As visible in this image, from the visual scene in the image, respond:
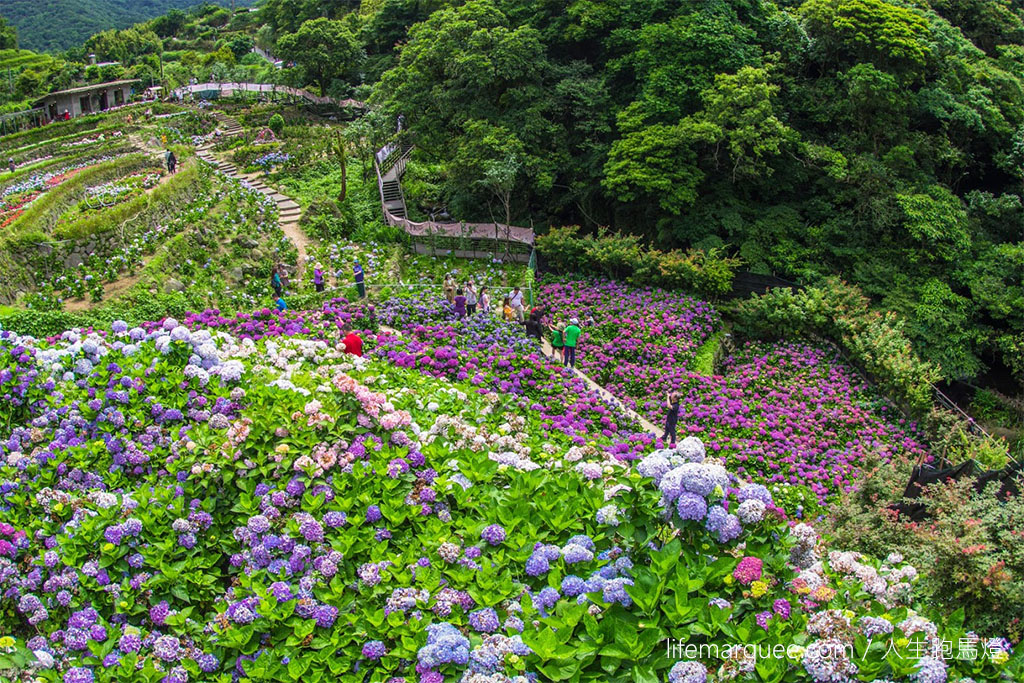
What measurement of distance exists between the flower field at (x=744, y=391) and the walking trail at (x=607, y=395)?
173 mm

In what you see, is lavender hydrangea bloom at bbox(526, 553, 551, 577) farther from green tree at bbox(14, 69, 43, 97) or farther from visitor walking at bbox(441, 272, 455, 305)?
green tree at bbox(14, 69, 43, 97)

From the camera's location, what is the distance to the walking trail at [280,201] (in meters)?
18.1

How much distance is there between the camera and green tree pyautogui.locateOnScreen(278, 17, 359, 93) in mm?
33375

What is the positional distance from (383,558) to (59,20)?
113 meters

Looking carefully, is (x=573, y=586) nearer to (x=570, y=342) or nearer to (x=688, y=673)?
(x=688, y=673)

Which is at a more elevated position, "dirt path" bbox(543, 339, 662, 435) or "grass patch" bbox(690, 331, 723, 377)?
"dirt path" bbox(543, 339, 662, 435)

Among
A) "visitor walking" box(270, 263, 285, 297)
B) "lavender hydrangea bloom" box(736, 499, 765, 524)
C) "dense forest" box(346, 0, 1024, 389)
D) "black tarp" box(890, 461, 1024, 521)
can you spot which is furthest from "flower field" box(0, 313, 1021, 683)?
"dense forest" box(346, 0, 1024, 389)

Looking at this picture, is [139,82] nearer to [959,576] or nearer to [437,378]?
[437,378]

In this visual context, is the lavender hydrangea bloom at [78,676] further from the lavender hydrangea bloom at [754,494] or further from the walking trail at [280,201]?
the walking trail at [280,201]

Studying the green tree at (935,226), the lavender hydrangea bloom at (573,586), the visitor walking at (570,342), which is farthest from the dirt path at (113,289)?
the green tree at (935,226)

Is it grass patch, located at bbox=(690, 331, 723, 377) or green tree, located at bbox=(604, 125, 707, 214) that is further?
green tree, located at bbox=(604, 125, 707, 214)

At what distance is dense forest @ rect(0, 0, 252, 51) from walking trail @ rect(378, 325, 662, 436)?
88822mm

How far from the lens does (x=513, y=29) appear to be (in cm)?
2145

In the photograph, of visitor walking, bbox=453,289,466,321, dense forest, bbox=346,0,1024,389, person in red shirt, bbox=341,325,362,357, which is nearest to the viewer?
person in red shirt, bbox=341,325,362,357
